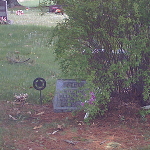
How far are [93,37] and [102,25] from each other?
0.21m

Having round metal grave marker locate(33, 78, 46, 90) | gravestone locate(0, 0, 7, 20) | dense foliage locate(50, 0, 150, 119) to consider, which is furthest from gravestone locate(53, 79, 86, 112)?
gravestone locate(0, 0, 7, 20)

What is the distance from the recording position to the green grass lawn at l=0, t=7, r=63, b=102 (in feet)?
24.3

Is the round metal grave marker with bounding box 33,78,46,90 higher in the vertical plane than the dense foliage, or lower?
lower

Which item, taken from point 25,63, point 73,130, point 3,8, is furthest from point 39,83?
point 3,8

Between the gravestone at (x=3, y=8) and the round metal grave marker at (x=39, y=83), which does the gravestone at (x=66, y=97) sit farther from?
the gravestone at (x=3, y=8)

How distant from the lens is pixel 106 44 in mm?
5277

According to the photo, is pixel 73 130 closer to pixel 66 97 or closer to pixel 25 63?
pixel 66 97

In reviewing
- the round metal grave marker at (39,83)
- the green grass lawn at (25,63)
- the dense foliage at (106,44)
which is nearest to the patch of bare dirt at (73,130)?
the dense foliage at (106,44)

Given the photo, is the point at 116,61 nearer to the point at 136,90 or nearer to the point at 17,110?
the point at 136,90

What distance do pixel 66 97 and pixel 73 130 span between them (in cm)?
145

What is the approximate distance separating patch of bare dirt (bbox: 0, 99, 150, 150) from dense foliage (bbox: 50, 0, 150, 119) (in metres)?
0.27

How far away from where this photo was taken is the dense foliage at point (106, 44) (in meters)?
4.93

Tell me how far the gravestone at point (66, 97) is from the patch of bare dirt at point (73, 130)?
0.13m

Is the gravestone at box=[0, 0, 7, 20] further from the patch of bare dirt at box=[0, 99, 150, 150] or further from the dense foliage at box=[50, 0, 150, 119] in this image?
the dense foliage at box=[50, 0, 150, 119]
